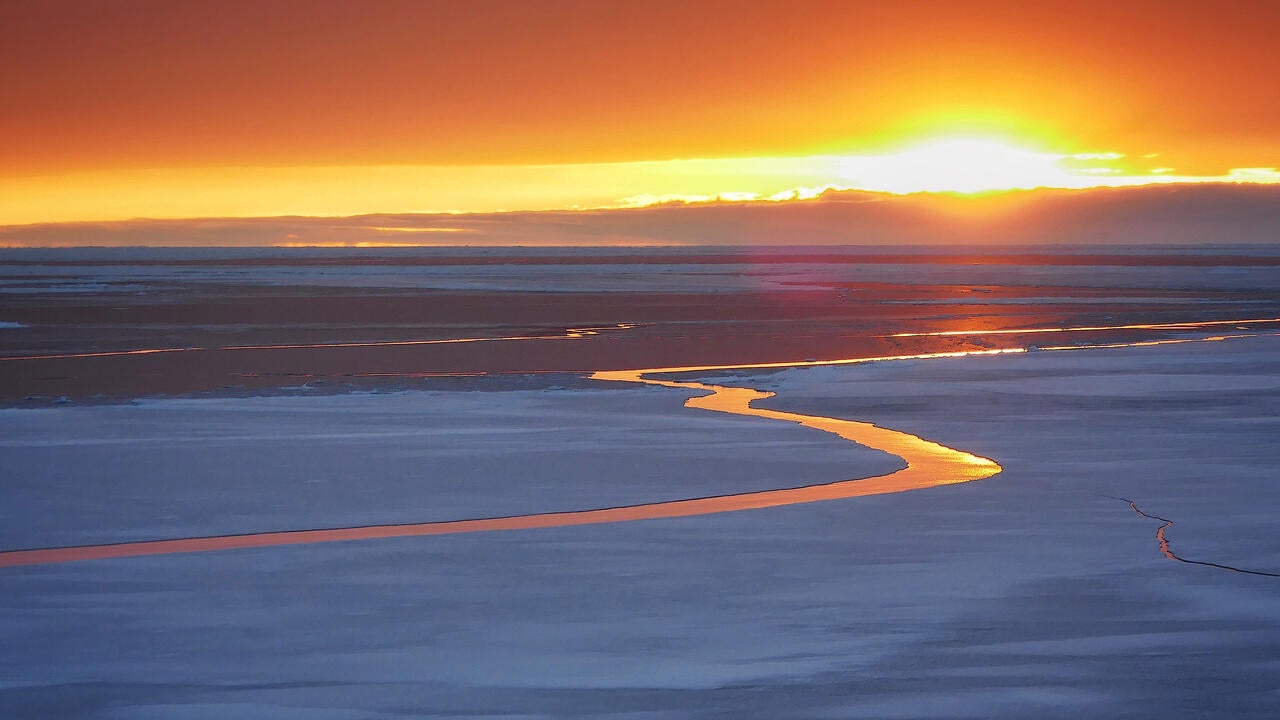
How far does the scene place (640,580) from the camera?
309 inches

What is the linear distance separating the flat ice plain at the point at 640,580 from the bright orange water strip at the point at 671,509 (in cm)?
24

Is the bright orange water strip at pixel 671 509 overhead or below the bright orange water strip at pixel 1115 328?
overhead

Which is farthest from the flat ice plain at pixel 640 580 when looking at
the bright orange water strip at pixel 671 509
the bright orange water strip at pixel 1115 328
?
the bright orange water strip at pixel 1115 328

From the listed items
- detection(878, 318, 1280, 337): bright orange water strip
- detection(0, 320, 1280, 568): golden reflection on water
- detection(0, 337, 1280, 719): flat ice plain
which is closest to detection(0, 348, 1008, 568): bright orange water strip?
detection(0, 320, 1280, 568): golden reflection on water

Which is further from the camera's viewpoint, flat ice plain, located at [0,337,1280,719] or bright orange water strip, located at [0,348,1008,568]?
bright orange water strip, located at [0,348,1008,568]

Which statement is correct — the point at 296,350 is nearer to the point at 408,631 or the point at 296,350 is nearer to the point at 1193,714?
the point at 408,631

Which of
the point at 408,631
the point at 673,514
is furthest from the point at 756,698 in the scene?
the point at 673,514

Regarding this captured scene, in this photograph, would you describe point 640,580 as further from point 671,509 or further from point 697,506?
point 697,506

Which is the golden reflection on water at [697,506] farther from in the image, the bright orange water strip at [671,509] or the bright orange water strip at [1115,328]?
the bright orange water strip at [1115,328]

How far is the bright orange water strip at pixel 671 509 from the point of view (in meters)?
8.88

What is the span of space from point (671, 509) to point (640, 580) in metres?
2.23

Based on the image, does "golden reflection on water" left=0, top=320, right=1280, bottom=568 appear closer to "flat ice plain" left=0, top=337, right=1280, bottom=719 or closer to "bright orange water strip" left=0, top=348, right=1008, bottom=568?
"bright orange water strip" left=0, top=348, right=1008, bottom=568

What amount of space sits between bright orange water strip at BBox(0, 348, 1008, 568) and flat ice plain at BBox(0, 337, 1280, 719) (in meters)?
0.24

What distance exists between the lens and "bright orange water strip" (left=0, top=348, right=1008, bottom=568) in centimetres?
888
